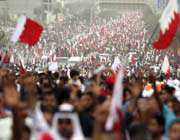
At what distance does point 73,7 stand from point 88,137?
4974 inches

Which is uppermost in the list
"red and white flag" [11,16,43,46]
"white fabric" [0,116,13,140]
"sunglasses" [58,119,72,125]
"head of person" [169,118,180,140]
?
"red and white flag" [11,16,43,46]

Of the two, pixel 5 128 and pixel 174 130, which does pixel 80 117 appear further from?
pixel 174 130

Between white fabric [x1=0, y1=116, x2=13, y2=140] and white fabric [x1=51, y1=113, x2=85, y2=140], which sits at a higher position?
white fabric [x1=51, y1=113, x2=85, y2=140]

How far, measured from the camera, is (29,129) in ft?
31.6

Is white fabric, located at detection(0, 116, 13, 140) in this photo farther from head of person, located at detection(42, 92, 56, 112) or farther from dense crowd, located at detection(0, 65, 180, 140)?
head of person, located at detection(42, 92, 56, 112)

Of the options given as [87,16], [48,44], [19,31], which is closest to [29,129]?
[19,31]

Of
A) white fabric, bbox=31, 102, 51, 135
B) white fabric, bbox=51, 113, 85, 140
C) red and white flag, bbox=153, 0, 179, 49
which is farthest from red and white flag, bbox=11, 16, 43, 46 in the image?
white fabric, bbox=51, 113, 85, 140

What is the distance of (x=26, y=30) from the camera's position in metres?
18.6

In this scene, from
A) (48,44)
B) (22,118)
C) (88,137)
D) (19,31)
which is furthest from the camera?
(48,44)

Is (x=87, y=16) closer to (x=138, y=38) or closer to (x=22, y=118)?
(x=138, y=38)

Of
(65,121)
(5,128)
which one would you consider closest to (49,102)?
(5,128)

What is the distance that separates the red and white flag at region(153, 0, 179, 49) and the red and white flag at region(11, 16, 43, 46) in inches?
152

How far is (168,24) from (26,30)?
175 inches

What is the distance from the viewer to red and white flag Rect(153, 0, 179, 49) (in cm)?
1479
